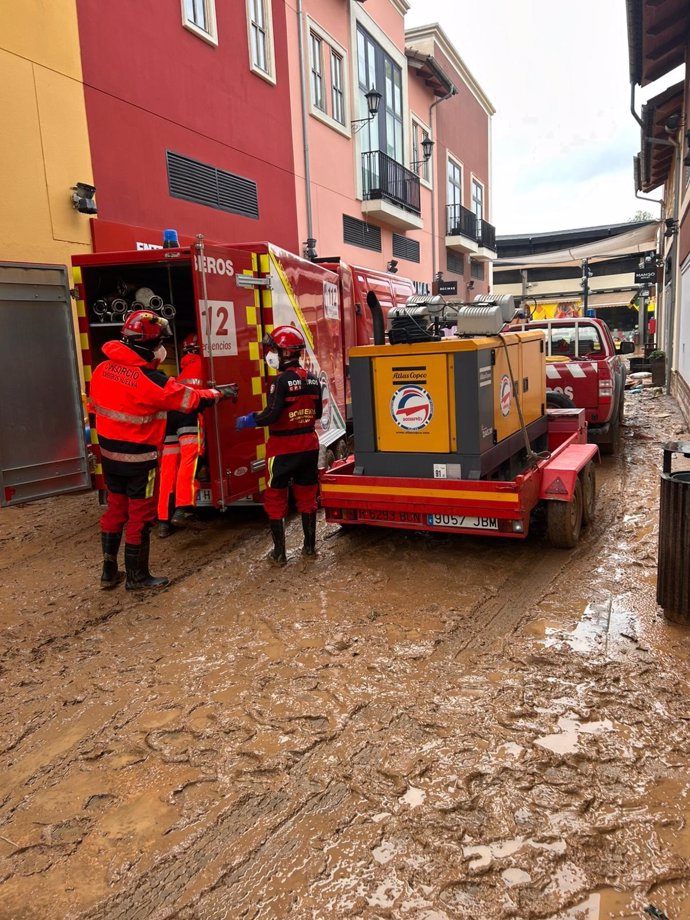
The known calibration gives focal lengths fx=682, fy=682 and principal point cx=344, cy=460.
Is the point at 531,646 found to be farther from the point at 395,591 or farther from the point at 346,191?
the point at 346,191

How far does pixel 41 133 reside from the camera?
8273mm

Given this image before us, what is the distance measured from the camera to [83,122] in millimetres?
8836

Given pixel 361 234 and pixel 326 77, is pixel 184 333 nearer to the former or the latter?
pixel 326 77

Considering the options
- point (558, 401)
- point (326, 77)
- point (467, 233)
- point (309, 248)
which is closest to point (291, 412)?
point (558, 401)

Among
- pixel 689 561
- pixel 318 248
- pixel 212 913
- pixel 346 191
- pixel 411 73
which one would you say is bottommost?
pixel 212 913

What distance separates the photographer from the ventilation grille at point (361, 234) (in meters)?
17.1

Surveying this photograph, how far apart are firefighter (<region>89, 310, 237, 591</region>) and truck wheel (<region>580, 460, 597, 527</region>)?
360 centimetres

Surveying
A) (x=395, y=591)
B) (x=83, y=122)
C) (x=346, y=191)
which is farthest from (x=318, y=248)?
(x=395, y=591)

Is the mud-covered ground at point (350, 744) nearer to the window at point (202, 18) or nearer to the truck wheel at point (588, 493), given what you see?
the truck wheel at point (588, 493)

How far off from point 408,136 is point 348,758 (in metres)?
21.4

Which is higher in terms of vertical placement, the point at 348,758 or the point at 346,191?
the point at 346,191

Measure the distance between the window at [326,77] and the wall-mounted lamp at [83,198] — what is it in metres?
7.64

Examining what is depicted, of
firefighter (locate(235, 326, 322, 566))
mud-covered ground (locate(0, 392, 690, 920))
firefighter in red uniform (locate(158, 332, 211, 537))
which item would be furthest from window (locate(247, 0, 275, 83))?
mud-covered ground (locate(0, 392, 690, 920))

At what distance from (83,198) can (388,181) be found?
12078 millimetres
